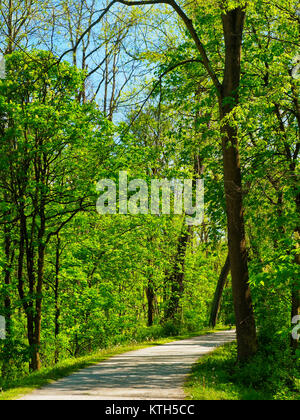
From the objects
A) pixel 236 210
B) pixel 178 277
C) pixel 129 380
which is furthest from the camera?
pixel 178 277

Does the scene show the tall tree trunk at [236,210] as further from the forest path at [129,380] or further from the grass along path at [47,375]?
the grass along path at [47,375]

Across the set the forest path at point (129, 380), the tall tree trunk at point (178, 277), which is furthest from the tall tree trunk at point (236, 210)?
the tall tree trunk at point (178, 277)

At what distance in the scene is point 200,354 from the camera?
46.6 feet

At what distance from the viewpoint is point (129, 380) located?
9.73 meters

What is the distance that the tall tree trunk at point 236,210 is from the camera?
36.8 feet

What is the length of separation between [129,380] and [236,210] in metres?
A: 4.77

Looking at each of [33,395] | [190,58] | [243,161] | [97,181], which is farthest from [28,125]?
[33,395]

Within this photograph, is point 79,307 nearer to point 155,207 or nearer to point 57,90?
point 155,207

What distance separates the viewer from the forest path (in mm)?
7973

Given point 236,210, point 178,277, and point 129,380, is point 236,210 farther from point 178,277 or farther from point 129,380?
point 178,277

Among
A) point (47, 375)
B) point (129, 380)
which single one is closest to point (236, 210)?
point (129, 380)

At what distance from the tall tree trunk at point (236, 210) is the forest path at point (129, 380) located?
1789 mm

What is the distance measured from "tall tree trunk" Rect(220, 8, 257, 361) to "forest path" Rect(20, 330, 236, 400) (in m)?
1.79

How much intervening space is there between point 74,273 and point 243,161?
973 centimetres
